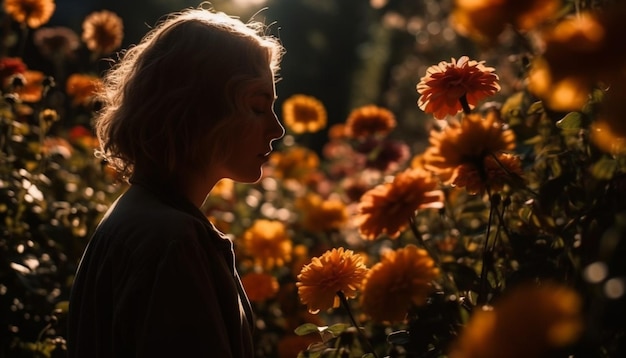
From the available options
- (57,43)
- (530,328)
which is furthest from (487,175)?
(57,43)

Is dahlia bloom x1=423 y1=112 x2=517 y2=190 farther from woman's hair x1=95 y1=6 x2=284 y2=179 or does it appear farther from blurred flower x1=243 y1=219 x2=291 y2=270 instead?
blurred flower x1=243 y1=219 x2=291 y2=270

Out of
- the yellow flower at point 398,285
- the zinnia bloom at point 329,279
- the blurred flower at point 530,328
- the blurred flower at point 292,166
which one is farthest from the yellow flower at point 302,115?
the blurred flower at point 530,328

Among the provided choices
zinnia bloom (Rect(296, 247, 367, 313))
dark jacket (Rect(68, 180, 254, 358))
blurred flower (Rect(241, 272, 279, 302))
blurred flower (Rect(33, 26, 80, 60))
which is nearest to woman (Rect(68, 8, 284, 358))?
dark jacket (Rect(68, 180, 254, 358))

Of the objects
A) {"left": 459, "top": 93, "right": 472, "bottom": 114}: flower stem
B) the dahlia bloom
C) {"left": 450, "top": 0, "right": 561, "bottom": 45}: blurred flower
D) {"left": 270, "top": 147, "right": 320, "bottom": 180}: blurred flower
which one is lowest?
{"left": 270, "top": 147, "right": 320, "bottom": 180}: blurred flower

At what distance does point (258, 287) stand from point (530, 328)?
186 cm

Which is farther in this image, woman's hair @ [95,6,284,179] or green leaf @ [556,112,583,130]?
woman's hair @ [95,6,284,179]

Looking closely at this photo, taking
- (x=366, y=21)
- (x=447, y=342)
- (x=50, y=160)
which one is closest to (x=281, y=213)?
(x=50, y=160)

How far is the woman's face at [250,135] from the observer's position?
1.48 metres

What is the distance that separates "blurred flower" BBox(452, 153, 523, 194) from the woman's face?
0.37 metres

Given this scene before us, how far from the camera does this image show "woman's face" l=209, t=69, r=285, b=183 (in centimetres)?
148

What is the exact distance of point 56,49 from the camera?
3.22 metres

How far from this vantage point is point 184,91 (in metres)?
1.45

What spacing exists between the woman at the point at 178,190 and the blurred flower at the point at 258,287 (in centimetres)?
78

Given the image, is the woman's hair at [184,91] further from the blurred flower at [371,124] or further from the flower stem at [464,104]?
the blurred flower at [371,124]
